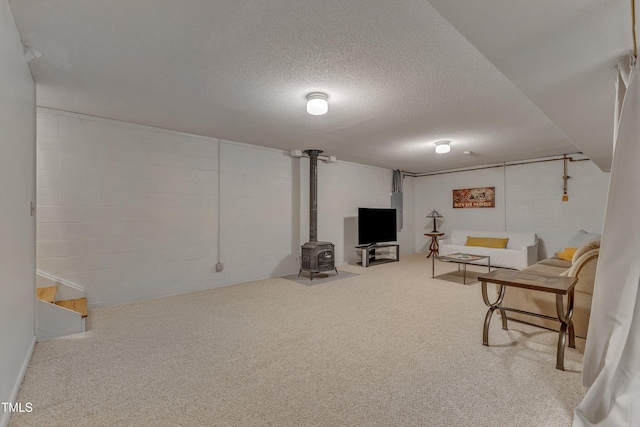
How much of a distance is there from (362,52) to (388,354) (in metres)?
2.31

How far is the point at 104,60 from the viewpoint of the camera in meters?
2.37

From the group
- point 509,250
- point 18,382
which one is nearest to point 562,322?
point 18,382

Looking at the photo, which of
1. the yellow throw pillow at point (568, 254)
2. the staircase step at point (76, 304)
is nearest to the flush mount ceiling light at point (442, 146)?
the yellow throw pillow at point (568, 254)

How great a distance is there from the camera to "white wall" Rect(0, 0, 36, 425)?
1.63 meters

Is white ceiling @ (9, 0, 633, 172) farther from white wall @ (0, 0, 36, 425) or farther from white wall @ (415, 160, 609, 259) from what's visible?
white wall @ (415, 160, 609, 259)

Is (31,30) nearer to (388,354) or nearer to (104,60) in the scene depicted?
(104,60)

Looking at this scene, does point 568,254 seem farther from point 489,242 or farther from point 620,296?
point 620,296

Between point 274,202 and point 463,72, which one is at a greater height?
point 463,72

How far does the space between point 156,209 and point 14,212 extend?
→ 7.52 ft

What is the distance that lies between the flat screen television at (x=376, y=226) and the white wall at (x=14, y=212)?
5.09 m

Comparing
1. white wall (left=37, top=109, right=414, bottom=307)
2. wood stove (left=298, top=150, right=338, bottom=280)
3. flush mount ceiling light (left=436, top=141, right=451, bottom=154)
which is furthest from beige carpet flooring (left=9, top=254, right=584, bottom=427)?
flush mount ceiling light (left=436, top=141, right=451, bottom=154)

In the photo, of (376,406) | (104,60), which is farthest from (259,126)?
(376,406)

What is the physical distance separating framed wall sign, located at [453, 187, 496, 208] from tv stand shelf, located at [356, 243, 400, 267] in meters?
2.03

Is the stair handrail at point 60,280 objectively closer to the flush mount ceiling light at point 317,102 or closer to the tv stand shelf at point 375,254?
the flush mount ceiling light at point 317,102
